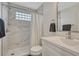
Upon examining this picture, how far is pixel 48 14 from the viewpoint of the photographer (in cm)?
250

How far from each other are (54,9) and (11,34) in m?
1.70

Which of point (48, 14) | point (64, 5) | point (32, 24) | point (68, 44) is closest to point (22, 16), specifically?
point (32, 24)

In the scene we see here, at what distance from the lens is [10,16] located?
2.56 m

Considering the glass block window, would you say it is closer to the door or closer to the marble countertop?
the door

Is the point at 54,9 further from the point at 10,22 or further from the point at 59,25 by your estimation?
the point at 10,22

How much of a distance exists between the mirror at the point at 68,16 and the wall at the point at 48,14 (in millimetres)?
227

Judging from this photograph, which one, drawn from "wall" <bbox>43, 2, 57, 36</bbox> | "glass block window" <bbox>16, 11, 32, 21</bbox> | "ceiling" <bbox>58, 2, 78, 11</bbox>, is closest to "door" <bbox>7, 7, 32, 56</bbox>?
"glass block window" <bbox>16, 11, 32, 21</bbox>

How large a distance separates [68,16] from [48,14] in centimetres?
95

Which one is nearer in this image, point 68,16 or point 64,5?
point 68,16

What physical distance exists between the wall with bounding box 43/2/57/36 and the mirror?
23 cm

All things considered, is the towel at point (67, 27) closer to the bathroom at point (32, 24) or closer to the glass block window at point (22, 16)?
the bathroom at point (32, 24)

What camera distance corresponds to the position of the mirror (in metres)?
1.47

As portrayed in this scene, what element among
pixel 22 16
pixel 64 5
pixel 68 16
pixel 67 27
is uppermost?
pixel 64 5

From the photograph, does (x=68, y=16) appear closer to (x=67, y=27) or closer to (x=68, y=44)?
(x=67, y=27)
